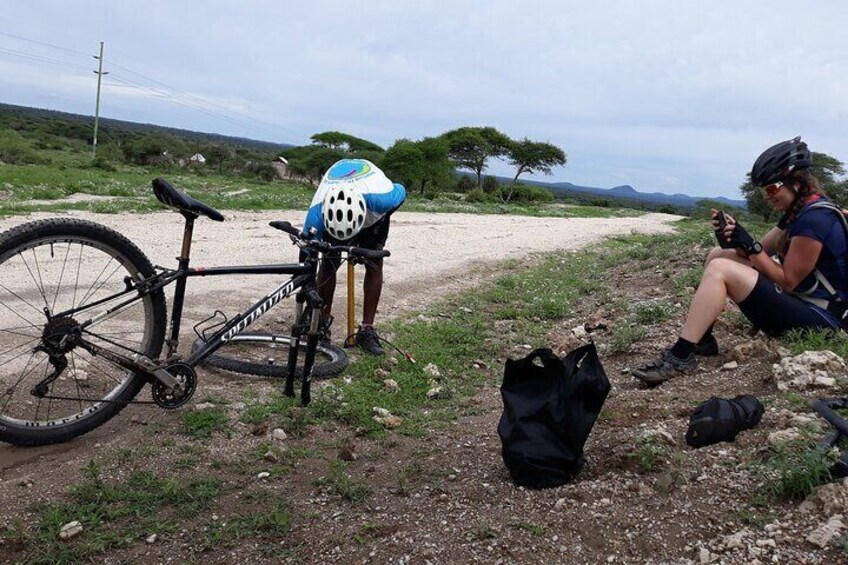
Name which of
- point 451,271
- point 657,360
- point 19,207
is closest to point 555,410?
point 657,360

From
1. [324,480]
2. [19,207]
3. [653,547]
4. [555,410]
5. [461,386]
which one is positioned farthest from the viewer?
[19,207]

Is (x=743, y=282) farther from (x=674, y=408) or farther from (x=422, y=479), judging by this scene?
(x=422, y=479)

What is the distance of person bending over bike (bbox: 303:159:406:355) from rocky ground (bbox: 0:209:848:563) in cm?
106

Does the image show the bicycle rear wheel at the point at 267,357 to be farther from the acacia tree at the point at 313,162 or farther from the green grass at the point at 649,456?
the acacia tree at the point at 313,162

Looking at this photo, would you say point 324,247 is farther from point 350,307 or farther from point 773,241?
point 773,241

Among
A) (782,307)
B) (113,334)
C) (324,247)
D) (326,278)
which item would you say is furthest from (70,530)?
(782,307)

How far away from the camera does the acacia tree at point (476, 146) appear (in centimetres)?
5294

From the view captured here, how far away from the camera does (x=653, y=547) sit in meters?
2.39

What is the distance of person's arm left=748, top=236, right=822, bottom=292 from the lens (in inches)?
156

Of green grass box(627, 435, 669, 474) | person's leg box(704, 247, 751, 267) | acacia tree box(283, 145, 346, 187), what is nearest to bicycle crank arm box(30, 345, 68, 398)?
green grass box(627, 435, 669, 474)

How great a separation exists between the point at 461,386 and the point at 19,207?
10601 mm

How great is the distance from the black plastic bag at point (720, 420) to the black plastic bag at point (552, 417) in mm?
511

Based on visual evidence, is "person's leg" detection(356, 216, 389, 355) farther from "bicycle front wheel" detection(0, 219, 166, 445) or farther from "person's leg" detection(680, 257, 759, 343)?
"person's leg" detection(680, 257, 759, 343)

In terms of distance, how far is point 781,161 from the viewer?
13.2 feet
